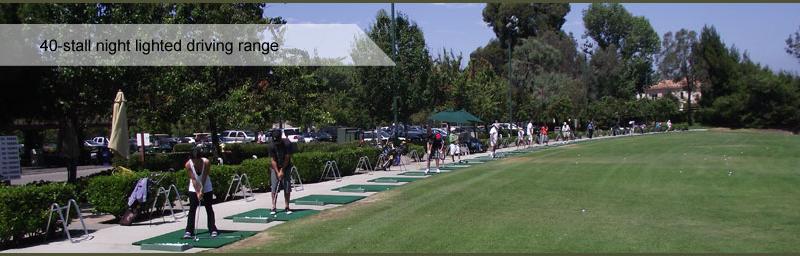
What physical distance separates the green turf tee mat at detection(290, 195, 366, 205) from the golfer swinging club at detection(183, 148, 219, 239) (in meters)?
4.66

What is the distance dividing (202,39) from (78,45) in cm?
784

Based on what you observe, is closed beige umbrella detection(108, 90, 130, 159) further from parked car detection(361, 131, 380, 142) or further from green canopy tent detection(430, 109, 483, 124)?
parked car detection(361, 131, 380, 142)

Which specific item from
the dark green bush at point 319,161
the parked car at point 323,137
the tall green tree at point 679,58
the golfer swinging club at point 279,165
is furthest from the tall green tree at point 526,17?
the golfer swinging club at point 279,165

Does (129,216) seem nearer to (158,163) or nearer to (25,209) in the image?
(25,209)

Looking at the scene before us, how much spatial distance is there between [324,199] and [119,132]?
5028 millimetres

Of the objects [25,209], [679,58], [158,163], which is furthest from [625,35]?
[25,209]

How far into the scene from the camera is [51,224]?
1125cm

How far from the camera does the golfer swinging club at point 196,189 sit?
35.6ft

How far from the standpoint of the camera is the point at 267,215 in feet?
44.5

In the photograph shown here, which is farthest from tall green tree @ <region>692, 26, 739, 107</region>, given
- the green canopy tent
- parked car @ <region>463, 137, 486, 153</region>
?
the green canopy tent

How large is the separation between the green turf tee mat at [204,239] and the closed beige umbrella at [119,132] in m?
2.41

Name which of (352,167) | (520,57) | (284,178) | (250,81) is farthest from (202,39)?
(520,57)

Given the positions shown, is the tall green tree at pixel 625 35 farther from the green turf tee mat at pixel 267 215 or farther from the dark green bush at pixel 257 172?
the green turf tee mat at pixel 267 215

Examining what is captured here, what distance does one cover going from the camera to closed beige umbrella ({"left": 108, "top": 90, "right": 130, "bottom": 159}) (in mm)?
13156
